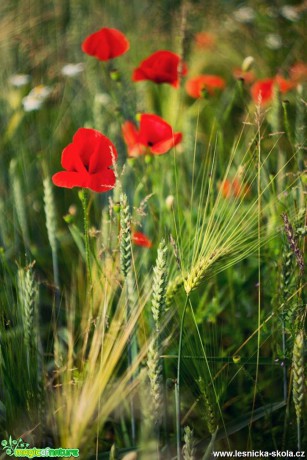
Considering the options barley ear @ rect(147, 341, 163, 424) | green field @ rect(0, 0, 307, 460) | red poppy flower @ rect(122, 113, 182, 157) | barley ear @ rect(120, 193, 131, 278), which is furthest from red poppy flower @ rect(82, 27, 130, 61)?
barley ear @ rect(147, 341, 163, 424)

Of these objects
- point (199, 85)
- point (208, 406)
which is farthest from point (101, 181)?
point (199, 85)

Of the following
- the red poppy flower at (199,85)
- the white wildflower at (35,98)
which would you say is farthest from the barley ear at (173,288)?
the white wildflower at (35,98)

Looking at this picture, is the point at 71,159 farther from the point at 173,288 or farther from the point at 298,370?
the point at 298,370

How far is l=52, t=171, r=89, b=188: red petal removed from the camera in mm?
815

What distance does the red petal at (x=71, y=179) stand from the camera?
0.81 metres

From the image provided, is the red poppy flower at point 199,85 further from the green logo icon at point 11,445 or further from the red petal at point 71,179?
the green logo icon at point 11,445

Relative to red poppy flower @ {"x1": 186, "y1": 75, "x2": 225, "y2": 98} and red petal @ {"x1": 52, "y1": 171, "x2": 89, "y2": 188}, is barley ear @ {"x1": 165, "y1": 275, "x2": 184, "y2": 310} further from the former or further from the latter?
red poppy flower @ {"x1": 186, "y1": 75, "x2": 225, "y2": 98}

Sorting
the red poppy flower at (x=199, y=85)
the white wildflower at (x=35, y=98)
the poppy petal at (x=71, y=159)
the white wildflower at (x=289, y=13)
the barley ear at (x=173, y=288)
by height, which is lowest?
the barley ear at (x=173, y=288)

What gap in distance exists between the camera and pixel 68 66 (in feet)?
4.82

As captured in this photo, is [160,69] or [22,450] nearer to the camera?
[22,450]

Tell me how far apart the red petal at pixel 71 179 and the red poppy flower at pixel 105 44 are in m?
0.30

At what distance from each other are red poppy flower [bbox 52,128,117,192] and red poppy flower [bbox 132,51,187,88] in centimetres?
24

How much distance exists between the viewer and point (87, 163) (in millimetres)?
869

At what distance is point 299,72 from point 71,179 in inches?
26.7
